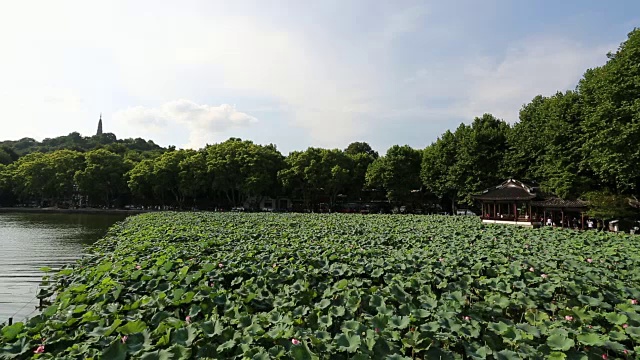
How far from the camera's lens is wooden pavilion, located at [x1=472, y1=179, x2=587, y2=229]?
95.9 feet

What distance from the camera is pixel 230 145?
54000 mm

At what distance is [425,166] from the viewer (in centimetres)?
4625

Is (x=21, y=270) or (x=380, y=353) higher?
(x=380, y=353)

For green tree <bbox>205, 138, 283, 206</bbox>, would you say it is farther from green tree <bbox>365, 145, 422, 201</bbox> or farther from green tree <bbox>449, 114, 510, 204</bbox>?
green tree <bbox>449, 114, 510, 204</bbox>

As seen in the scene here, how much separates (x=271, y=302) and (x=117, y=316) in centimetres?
180

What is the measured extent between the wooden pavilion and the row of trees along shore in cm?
100

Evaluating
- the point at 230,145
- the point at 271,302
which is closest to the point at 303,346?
the point at 271,302

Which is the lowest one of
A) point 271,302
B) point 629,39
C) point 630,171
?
point 271,302

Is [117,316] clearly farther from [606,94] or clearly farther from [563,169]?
[563,169]

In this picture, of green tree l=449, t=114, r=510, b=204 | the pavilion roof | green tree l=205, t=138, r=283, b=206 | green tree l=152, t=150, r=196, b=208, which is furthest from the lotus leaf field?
green tree l=152, t=150, r=196, b=208

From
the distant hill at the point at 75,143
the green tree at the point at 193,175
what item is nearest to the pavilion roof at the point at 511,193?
the green tree at the point at 193,175

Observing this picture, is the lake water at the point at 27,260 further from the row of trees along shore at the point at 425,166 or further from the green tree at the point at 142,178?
the green tree at the point at 142,178

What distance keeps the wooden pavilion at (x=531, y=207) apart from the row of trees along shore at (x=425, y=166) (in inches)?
39.2

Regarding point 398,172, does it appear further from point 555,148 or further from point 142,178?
point 142,178
